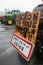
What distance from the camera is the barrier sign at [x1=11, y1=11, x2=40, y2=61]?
208 inches

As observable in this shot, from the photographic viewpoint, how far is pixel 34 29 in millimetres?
5527

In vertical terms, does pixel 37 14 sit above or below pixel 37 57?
above

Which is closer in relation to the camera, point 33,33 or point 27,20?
point 33,33

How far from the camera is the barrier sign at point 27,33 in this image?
5295 millimetres

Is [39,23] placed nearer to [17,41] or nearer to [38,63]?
[17,41]

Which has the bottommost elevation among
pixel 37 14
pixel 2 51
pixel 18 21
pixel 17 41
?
pixel 2 51

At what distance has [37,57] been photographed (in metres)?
Answer: 6.82

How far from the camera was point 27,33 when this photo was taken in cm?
602

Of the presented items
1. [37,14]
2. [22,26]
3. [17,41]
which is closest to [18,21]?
[22,26]

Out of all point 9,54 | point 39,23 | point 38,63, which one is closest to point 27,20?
point 39,23

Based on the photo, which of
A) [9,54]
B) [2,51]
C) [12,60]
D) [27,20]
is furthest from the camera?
[2,51]

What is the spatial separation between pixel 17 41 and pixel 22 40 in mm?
445

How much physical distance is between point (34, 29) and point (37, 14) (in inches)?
16.3

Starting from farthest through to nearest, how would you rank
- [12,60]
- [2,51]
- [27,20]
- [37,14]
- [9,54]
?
[2,51] → [9,54] → [12,60] → [27,20] → [37,14]
